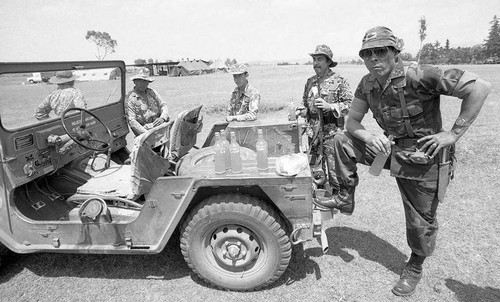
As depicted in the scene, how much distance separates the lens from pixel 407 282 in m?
2.68

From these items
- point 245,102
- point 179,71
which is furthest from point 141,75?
point 179,71

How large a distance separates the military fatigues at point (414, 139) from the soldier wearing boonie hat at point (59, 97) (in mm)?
2913

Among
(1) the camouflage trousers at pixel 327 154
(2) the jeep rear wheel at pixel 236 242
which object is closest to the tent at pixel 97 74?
(2) the jeep rear wheel at pixel 236 242

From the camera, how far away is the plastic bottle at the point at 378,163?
8.24 ft

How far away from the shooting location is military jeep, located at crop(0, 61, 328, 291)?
2.58m

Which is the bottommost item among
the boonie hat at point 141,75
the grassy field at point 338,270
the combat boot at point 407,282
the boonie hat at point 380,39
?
the grassy field at point 338,270

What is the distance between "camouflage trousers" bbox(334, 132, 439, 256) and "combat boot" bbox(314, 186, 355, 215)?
65 mm

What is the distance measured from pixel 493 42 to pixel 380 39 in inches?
2525

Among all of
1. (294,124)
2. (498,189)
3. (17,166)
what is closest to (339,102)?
(294,124)

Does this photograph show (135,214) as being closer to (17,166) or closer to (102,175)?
(102,175)

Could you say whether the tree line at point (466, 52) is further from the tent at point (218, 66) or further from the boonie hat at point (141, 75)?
the boonie hat at point (141, 75)

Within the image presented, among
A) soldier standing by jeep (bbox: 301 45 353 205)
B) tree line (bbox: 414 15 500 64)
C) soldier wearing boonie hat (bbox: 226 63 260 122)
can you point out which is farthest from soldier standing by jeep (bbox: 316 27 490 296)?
tree line (bbox: 414 15 500 64)

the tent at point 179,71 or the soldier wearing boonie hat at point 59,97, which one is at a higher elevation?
the tent at point 179,71

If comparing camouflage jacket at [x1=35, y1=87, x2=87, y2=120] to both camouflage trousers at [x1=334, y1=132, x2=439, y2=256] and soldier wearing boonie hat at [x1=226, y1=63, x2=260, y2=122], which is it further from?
camouflage trousers at [x1=334, y1=132, x2=439, y2=256]
